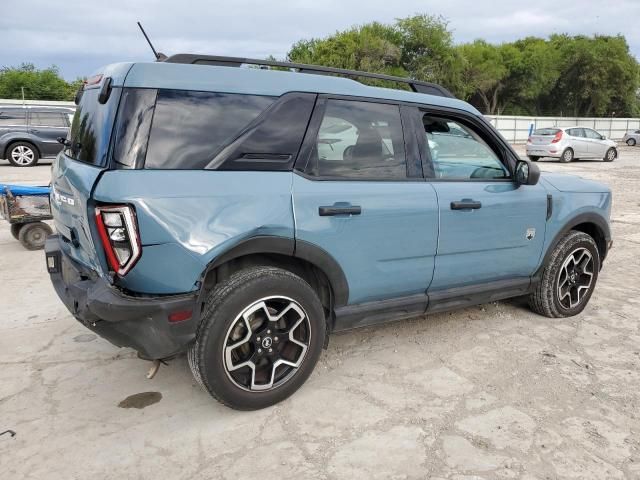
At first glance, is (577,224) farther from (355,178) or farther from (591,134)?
(591,134)

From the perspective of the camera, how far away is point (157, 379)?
3301 mm

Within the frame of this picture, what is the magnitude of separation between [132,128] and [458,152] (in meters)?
2.30

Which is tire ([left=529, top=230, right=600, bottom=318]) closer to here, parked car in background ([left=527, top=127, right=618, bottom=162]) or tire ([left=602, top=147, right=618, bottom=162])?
parked car in background ([left=527, top=127, right=618, bottom=162])

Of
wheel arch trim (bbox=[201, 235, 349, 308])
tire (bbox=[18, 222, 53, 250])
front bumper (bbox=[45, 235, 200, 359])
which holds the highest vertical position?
wheel arch trim (bbox=[201, 235, 349, 308])

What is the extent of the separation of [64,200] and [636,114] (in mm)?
64141

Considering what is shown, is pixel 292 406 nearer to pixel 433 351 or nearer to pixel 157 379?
pixel 157 379

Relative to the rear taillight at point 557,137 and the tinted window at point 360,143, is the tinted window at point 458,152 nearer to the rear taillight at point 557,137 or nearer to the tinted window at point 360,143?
the tinted window at point 360,143

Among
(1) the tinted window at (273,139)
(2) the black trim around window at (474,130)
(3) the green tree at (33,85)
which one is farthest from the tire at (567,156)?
(3) the green tree at (33,85)

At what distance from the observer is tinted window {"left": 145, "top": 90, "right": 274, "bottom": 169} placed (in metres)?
2.57

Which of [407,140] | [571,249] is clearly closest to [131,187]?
[407,140]

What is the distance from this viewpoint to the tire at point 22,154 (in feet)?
49.2

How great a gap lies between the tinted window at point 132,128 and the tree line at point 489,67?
39596 mm

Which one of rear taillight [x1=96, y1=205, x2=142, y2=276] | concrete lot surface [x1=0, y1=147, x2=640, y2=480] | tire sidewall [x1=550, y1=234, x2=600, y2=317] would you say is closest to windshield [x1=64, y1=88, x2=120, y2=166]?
rear taillight [x1=96, y1=205, x2=142, y2=276]

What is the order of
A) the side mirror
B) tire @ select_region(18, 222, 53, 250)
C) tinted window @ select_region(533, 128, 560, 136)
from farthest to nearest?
1. tinted window @ select_region(533, 128, 560, 136)
2. tire @ select_region(18, 222, 53, 250)
3. the side mirror
